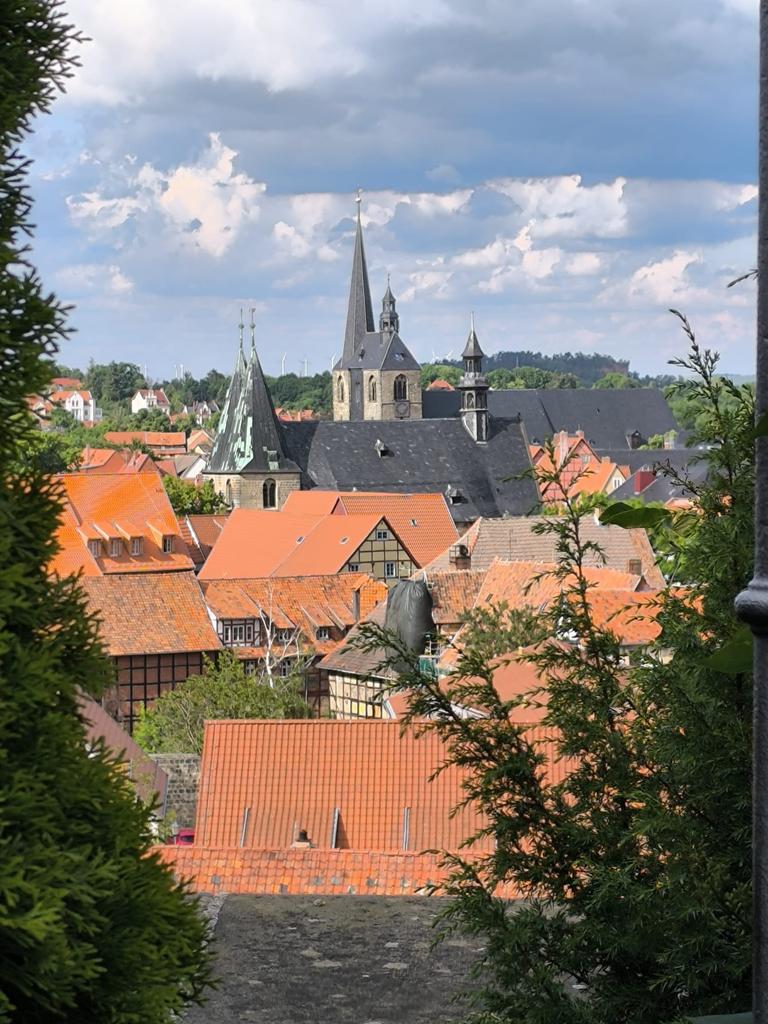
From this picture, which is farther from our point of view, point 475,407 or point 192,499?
point 475,407

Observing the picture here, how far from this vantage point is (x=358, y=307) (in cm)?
13325

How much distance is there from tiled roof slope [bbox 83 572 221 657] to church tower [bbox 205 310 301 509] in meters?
44.4

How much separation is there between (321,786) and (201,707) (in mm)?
14772

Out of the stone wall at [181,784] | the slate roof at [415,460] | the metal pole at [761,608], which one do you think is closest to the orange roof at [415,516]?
the slate roof at [415,460]

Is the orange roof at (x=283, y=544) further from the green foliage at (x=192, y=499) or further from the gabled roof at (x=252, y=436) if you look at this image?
the gabled roof at (x=252, y=436)

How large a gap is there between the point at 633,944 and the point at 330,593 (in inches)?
1938

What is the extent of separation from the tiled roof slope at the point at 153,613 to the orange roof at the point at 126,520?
10308 mm

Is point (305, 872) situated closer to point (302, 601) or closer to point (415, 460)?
point (302, 601)

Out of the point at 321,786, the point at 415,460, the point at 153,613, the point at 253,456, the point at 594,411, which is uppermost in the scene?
the point at 594,411

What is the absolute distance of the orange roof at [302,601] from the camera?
177 feet

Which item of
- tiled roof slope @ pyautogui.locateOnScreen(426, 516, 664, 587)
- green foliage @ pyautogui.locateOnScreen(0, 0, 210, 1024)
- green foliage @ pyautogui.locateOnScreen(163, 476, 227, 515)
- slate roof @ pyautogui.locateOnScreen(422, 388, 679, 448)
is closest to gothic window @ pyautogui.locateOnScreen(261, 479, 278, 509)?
green foliage @ pyautogui.locateOnScreen(163, 476, 227, 515)

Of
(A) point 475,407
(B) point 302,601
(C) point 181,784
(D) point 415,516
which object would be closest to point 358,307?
(A) point 475,407

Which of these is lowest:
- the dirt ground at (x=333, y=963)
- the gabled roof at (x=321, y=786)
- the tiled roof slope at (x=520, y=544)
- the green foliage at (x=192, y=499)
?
the dirt ground at (x=333, y=963)

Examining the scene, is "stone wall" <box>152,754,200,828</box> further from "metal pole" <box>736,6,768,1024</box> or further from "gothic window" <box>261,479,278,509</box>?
"gothic window" <box>261,479,278,509</box>
